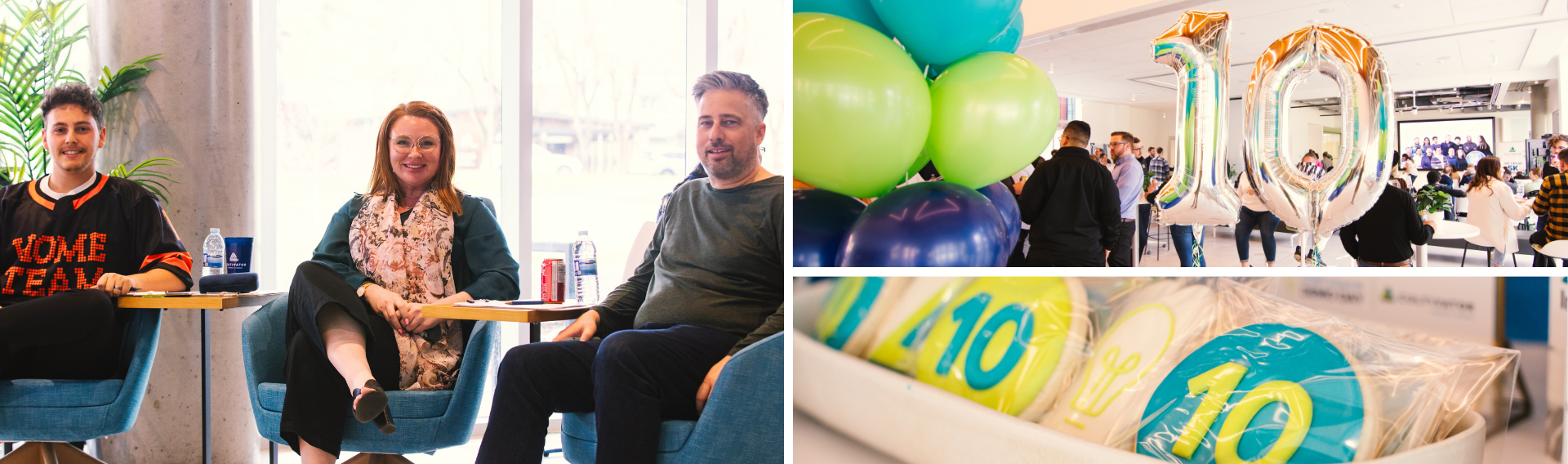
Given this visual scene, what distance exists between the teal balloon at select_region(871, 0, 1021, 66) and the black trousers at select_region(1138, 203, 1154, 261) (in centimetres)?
28

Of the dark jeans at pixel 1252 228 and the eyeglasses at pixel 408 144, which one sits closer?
the dark jeans at pixel 1252 228

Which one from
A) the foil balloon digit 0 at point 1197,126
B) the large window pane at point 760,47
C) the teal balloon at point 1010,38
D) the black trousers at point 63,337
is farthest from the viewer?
the large window pane at point 760,47

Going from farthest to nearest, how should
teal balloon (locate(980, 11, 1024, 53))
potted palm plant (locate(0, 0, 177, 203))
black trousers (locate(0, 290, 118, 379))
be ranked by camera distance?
potted palm plant (locate(0, 0, 177, 203)) → black trousers (locate(0, 290, 118, 379)) → teal balloon (locate(980, 11, 1024, 53))

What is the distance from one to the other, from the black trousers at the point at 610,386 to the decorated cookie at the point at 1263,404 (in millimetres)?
902

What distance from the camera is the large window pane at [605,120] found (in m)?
3.42

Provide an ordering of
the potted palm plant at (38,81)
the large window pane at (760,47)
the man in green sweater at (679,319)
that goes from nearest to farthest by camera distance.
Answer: the man in green sweater at (679,319), the potted palm plant at (38,81), the large window pane at (760,47)

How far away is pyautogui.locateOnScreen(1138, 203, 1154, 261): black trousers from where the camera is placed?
3.01 ft

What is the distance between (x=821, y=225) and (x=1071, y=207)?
30 centimetres

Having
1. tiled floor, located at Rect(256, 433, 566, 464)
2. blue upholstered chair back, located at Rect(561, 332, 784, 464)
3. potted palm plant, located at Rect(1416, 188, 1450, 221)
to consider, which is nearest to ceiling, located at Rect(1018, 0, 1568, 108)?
potted palm plant, located at Rect(1416, 188, 1450, 221)

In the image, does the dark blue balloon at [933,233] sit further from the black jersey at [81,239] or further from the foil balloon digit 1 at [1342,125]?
the black jersey at [81,239]

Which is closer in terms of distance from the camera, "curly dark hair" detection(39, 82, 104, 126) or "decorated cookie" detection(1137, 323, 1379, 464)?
"decorated cookie" detection(1137, 323, 1379, 464)

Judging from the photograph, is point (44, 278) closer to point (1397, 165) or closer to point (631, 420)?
point (631, 420)

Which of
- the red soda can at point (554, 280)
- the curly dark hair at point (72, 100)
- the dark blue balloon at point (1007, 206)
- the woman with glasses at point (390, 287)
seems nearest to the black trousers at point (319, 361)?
the woman with glasses at point (390, 287)

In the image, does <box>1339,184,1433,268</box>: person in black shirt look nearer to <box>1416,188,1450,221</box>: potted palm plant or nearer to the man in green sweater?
<box>1416,188,1450,221</box>: potted palm plant
